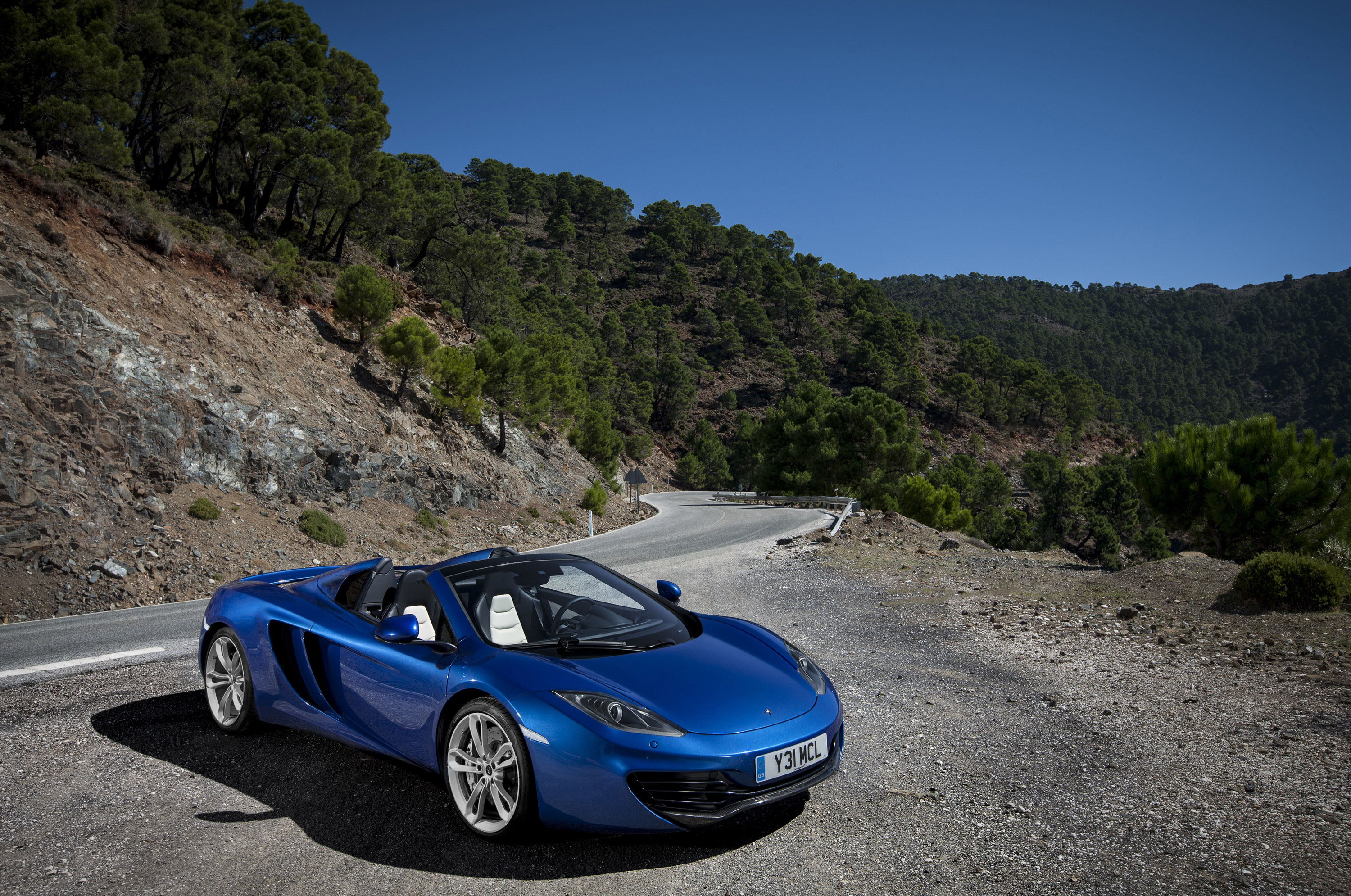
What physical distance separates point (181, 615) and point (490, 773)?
26.8 feet

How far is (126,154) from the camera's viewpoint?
20.6m

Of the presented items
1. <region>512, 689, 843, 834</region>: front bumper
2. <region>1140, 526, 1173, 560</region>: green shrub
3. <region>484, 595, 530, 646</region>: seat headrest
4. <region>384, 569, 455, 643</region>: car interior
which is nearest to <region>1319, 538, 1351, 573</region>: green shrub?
<region>512, 689, 843, 834</region>: front bumper

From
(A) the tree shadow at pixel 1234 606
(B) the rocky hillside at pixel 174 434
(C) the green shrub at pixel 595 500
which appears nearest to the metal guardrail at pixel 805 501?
(C) the green shrub at pixel 595 500

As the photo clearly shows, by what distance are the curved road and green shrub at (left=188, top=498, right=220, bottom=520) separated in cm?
401

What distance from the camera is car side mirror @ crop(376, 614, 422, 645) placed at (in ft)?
11.2

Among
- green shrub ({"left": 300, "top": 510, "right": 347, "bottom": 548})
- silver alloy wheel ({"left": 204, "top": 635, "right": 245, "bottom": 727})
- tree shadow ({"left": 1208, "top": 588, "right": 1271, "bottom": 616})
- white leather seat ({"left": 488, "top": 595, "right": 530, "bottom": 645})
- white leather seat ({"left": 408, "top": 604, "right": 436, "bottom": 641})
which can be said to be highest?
tree shadow ({"left": 1208, "top": 588, "right": 1271, "bottom": 616})

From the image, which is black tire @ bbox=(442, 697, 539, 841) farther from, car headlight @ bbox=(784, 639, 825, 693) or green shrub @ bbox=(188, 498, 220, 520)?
green shrub @ bbox=(188, 498, 220, 520)

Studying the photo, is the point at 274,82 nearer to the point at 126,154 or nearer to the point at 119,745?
the point at 126,154

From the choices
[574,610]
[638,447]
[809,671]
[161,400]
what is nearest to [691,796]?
[809,671]

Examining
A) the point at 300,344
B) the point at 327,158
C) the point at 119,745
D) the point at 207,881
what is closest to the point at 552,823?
the point at 207,881

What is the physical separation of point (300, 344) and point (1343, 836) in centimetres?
2371

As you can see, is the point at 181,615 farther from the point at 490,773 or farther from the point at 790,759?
the point at 790,759

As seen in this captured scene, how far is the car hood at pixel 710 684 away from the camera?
3.11 m

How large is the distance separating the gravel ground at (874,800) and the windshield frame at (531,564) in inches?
32.7
